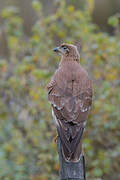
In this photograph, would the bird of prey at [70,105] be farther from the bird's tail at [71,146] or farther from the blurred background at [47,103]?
the blurred background at [47,103]

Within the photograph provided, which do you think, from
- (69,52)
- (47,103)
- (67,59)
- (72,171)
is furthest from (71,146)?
(47,103)

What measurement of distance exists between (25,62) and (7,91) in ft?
2.03

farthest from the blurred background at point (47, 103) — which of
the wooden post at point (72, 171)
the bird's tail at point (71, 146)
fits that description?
the wooden post at point (72, 171)

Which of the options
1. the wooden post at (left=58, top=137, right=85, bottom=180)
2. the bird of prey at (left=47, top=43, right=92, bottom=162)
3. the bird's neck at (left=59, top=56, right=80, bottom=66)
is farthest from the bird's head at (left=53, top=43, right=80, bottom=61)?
the wooden post at (left=58, top=137, right=85, bottom=180)

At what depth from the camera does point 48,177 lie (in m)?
8.52

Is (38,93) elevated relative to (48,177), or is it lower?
elevated

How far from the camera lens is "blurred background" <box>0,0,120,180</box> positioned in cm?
826

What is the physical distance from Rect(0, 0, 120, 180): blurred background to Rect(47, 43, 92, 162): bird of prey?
1594mm

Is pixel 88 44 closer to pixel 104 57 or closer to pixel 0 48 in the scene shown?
pixel 104 57

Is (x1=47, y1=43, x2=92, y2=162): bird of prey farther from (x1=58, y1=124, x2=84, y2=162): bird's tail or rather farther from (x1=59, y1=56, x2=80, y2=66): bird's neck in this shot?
(x1=59, y1=56, x2=80, y2=66): bird's neck

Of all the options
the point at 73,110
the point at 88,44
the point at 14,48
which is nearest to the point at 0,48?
the point at 14,48

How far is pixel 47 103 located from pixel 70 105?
92.2 inches

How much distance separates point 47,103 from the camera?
806cm

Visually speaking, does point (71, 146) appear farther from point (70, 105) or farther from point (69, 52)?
point (69, 52)
